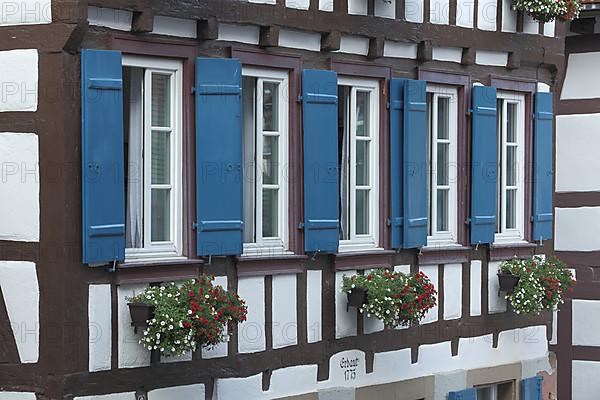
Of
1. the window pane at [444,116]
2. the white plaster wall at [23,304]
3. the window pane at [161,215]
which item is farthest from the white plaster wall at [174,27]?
the window pane at [444,116]

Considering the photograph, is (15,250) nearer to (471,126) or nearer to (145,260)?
(145,260)

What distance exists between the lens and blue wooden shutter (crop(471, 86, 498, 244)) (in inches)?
545

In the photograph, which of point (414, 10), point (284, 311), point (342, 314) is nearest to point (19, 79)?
point (284, 311)

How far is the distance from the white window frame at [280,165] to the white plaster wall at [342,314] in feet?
2.35

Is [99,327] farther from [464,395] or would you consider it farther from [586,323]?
[586,323]

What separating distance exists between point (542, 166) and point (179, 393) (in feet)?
17.1

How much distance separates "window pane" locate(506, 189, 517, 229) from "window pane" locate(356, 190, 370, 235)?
7.25 feet

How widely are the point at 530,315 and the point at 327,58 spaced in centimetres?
405

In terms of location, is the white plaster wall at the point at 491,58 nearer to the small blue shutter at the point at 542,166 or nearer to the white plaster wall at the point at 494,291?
the small blue shutter at the point at 542,166

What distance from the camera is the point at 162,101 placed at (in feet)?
36.3

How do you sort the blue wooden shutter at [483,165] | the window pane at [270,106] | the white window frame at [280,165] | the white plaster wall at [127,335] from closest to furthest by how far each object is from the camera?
the white plaster wall at [127,335] → the white window frame at [280,165] → the window pane at [270,106] → the blue wooden shutter at [483,165]

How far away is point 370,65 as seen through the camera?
12.8 m

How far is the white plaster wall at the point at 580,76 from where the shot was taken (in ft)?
54.3

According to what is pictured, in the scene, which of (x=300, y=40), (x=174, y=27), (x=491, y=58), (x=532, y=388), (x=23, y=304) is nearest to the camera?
(x=23, y=304)
